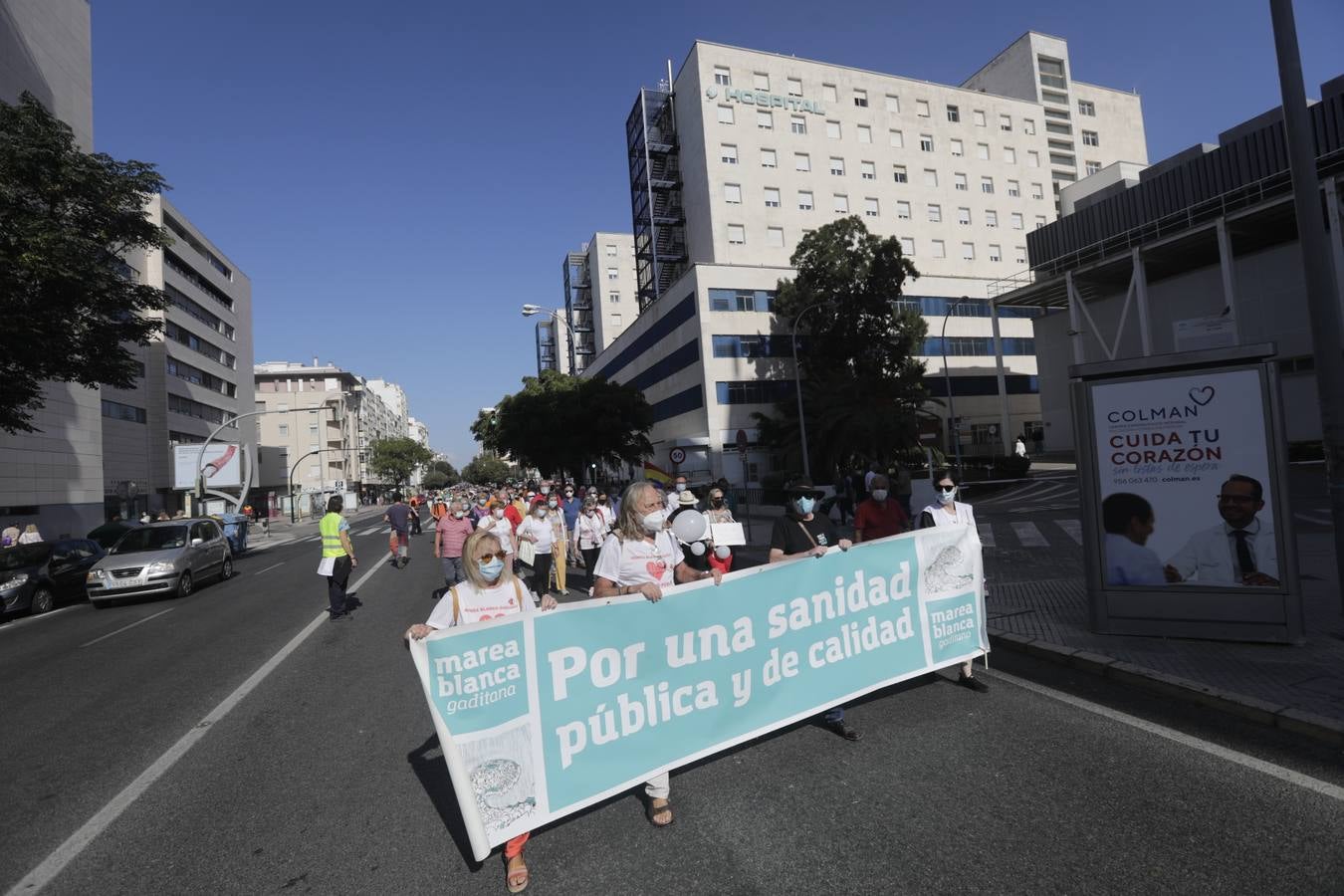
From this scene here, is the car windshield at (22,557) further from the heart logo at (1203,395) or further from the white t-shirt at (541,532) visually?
the heart logo at (1203,395)

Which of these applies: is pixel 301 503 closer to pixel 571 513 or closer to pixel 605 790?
pixel 571 513

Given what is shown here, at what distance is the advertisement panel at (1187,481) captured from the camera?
5.95 m

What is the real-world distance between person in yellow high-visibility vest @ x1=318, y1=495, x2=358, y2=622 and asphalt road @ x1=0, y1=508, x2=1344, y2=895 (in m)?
3.75

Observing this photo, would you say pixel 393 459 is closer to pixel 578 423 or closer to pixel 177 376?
pixel 177 376

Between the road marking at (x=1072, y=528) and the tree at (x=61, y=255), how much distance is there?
67.3 feet

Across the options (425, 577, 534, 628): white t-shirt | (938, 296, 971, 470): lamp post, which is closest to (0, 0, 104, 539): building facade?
(425, 577, 534, 628): white t-shirt

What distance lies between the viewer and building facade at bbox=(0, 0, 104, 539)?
86.8 ft

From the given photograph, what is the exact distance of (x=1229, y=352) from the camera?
6.04 metres

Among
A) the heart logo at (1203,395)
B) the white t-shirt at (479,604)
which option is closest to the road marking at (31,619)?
the white t-shirt at (479,604)

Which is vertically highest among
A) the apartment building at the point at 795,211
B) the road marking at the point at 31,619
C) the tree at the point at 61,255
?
the apartment building at the point at 795,211

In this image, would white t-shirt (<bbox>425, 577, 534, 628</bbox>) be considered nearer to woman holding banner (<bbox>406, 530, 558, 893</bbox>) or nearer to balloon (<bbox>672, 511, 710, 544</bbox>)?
woman holding banner (<bbox>406, 530, 558, 893</bbox>)

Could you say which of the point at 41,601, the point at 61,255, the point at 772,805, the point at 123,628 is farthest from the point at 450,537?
the point at 61,255

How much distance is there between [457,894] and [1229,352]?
23.3ft

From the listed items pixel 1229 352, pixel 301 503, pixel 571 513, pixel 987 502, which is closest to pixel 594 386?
pixel 987 502
